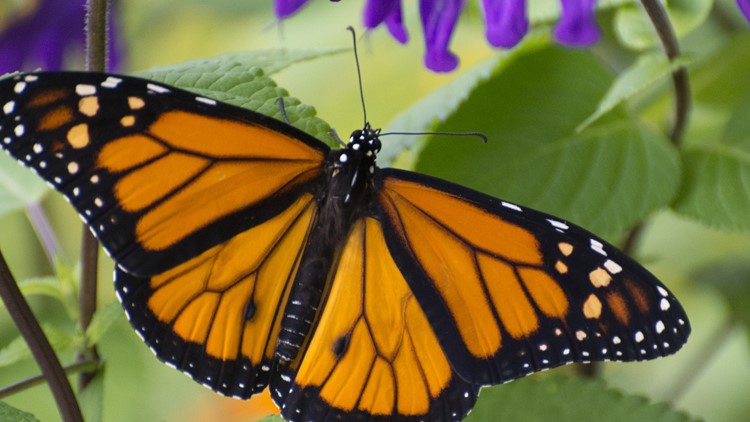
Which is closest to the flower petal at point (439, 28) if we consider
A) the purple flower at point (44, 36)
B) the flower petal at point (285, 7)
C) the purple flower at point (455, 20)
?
the purple flower at point (455, 20)

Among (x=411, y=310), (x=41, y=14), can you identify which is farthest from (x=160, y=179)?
(x=41, y=14)

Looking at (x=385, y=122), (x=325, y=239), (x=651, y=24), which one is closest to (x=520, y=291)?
(x=325, y=239)

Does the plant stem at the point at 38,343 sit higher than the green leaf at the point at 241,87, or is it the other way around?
the green leaf at the point at 241,87

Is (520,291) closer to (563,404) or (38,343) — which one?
→ (563,404)

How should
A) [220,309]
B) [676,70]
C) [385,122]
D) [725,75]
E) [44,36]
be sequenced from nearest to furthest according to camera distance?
[220,309]
[676,70]
[725,75]
[44,36]
[385,122]

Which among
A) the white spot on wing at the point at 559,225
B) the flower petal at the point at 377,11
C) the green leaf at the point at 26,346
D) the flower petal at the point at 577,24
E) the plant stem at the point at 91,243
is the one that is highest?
the flower petal at the point at 377,11

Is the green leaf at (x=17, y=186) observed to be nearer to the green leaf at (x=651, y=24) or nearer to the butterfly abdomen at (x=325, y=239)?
the butterfly abdomen at (x=325, y=239)

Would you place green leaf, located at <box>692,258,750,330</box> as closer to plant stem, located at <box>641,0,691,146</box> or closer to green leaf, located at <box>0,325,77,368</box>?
plant stem, located at <box>641,0,691,146</box>

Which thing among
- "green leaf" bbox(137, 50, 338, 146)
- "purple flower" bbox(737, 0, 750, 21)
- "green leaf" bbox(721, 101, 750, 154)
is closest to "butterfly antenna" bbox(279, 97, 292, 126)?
"green leaf" bbox(137, 50, 338, 146)
